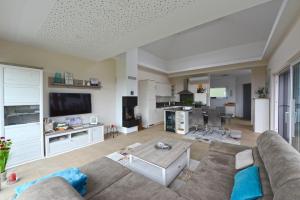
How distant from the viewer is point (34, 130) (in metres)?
2.87

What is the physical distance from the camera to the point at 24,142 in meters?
2.74

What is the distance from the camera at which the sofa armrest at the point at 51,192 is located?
0.84 meters

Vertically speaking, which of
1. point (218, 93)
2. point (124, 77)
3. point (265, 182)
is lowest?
point (265, 182)

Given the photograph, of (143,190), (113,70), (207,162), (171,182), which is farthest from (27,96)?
(207,162)

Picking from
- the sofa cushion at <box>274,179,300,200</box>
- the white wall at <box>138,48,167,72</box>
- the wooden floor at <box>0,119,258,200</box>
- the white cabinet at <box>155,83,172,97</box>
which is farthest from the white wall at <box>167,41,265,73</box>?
the sofa cushion at <box>274,179,300,200</box>

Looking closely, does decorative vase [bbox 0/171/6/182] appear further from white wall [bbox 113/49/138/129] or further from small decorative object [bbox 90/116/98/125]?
white wall [bbox 113/49/138/129]

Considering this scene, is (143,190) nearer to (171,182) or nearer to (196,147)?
(171,182)

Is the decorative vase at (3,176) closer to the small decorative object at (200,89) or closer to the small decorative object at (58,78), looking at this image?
the small decorative object at (58,78)

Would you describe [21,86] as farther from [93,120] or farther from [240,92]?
[240,92]

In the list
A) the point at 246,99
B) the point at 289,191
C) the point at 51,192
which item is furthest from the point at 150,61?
the point at 246,99

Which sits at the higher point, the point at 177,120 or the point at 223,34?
the point at 223,34

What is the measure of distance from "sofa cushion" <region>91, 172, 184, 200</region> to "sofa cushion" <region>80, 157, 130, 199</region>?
0.07m

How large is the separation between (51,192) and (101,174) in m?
0.72

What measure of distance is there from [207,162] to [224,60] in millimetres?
5051
